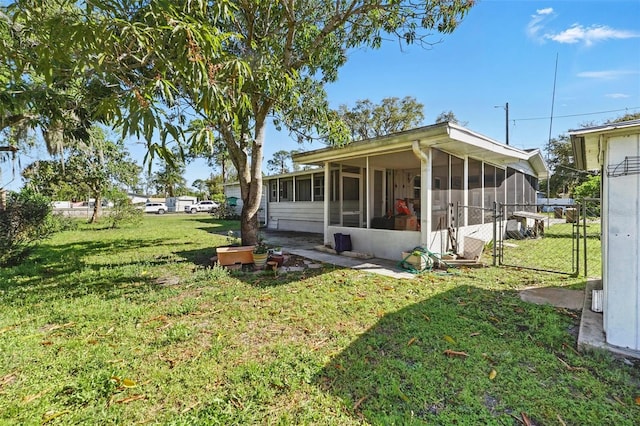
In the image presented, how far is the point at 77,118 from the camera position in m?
4.67

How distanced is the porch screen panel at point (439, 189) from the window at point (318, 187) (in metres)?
6.32

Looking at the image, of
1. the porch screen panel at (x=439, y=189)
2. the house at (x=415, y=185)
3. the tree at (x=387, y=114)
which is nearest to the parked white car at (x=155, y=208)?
the tree at (x=387, y=114)

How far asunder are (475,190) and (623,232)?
557 cm

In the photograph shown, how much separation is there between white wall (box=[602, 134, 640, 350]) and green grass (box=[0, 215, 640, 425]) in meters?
0.33

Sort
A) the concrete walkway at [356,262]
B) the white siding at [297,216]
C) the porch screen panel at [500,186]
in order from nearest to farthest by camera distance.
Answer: the concrete walkway at [356,262]
the porch screen panel at [500,186]
the white siding at [297,216]

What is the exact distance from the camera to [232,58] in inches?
108

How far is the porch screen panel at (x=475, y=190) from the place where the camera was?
7641 millimetres

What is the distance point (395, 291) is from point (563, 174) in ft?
118

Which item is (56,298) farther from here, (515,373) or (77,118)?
(515,373)

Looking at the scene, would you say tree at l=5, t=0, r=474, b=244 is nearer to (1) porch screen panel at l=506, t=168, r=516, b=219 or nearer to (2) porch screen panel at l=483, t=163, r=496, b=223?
(2) porch screen panel at l=483, t=163, r=496, b=223

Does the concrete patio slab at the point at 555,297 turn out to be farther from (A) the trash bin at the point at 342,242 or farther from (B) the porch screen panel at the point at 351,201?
(B) the porch screen panel at the point at 351,201

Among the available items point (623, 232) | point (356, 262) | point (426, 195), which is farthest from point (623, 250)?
point (356, 262)

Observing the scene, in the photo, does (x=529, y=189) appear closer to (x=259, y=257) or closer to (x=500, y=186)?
(x=500, y=186)

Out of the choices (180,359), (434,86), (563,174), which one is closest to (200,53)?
(180,359)
